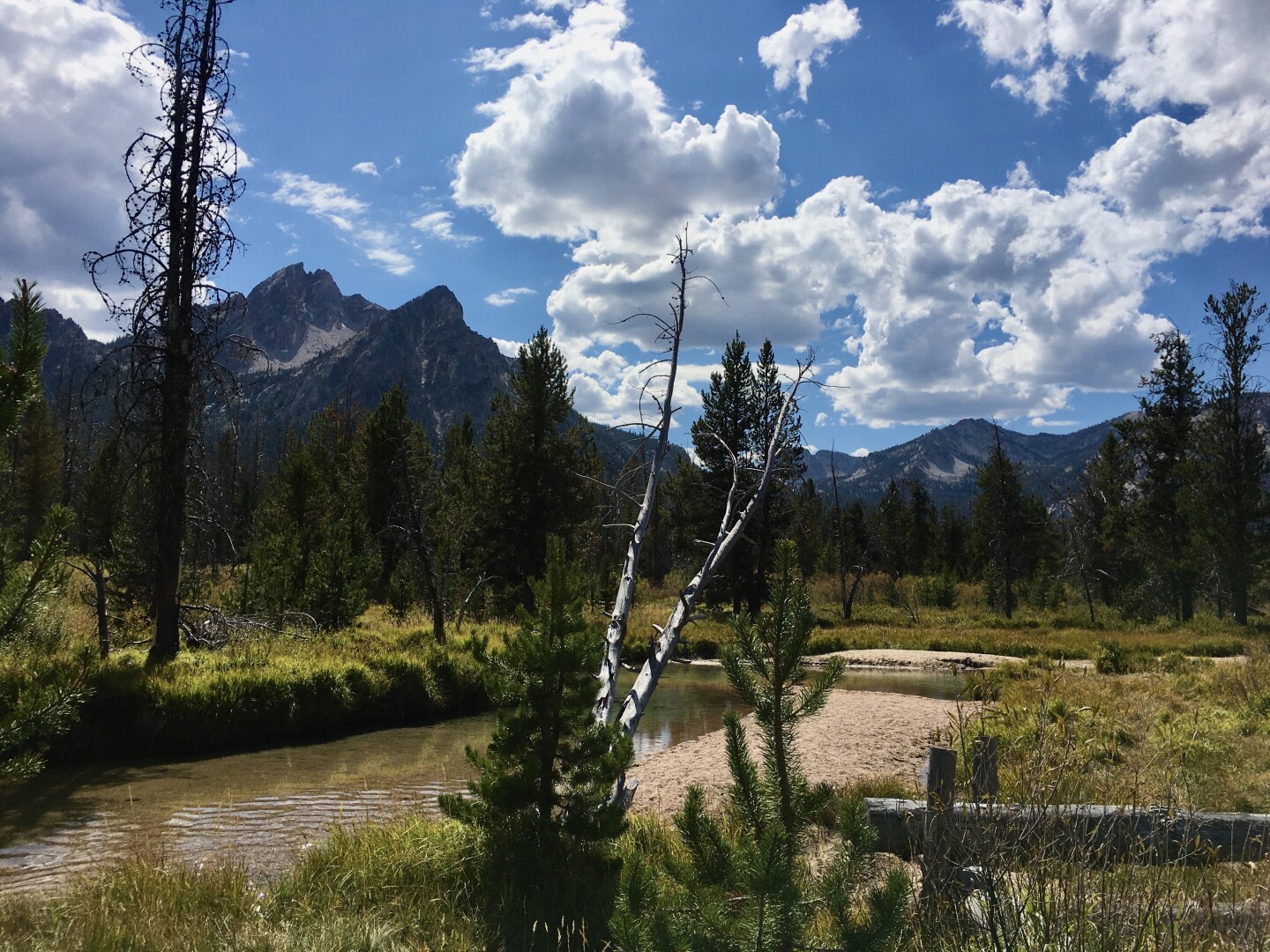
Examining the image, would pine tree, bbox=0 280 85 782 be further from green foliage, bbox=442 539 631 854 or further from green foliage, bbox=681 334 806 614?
green foliage, bbox=681 334 806 614

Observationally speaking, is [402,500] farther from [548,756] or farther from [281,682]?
[548,756]

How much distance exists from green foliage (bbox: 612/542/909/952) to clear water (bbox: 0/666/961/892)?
1581 millimetres

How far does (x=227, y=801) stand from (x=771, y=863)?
305 inches

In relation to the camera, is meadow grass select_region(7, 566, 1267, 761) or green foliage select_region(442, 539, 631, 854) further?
meadow grass select_region(7, 566, 1267, 761)

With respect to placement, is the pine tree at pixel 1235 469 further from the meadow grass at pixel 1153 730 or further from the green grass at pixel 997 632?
the meadow grass at pixel 1153 730

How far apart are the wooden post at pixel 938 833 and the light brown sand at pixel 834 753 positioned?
10.3 ft

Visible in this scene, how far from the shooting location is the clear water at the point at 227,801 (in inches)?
248

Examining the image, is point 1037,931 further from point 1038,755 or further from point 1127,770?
point 1127,770

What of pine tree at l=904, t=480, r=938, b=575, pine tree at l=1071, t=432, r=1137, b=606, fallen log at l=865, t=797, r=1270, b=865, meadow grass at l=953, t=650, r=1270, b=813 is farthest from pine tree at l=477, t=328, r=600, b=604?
pine tree at l=904, t=480, r=938, b=575

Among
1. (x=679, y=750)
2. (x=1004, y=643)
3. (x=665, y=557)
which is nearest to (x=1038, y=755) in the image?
(x=679, y=750)

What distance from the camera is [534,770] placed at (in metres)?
4.52

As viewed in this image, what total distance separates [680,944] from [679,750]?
9.25m

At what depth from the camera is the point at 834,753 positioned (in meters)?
11.3

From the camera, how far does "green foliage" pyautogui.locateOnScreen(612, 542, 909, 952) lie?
9.18ft
